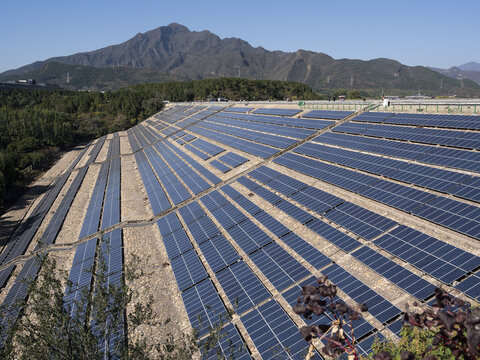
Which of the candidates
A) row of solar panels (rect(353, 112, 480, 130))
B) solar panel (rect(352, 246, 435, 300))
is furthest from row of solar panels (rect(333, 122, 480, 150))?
solar panel (rect(352, 246, 435, 300))

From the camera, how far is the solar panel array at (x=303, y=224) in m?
18.6

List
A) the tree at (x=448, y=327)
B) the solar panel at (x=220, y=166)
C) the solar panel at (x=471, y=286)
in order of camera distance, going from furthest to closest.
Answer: the solar panel at (x=220, y=166)
the solar panel at (x=471, y=286)
the tree at (x=448, y=327)

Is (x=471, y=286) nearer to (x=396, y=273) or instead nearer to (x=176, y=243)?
(x=396, y=273)

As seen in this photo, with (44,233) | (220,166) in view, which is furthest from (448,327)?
(44,233)

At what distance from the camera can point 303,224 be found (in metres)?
27.0

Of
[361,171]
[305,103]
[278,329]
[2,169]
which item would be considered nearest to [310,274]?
[278,329]

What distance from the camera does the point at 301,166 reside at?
124ft

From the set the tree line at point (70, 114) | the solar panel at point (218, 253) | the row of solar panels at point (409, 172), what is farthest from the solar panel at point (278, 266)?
the tree line at point (70, 114)

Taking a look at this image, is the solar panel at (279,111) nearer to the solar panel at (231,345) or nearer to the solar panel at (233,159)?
the solar panel at (233,159)

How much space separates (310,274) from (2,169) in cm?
6738

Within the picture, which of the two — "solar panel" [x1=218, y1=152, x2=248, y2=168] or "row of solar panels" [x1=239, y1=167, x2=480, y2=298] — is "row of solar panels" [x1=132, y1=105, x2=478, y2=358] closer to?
"row of solar panels" [x1=239, y1=167, x2=480, y2=298]

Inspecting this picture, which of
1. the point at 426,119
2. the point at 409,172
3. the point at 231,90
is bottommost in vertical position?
the point at 409,172

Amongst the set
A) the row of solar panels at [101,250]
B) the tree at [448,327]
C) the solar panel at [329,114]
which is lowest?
the row of solar panels at [101,250]

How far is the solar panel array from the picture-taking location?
18.6m
